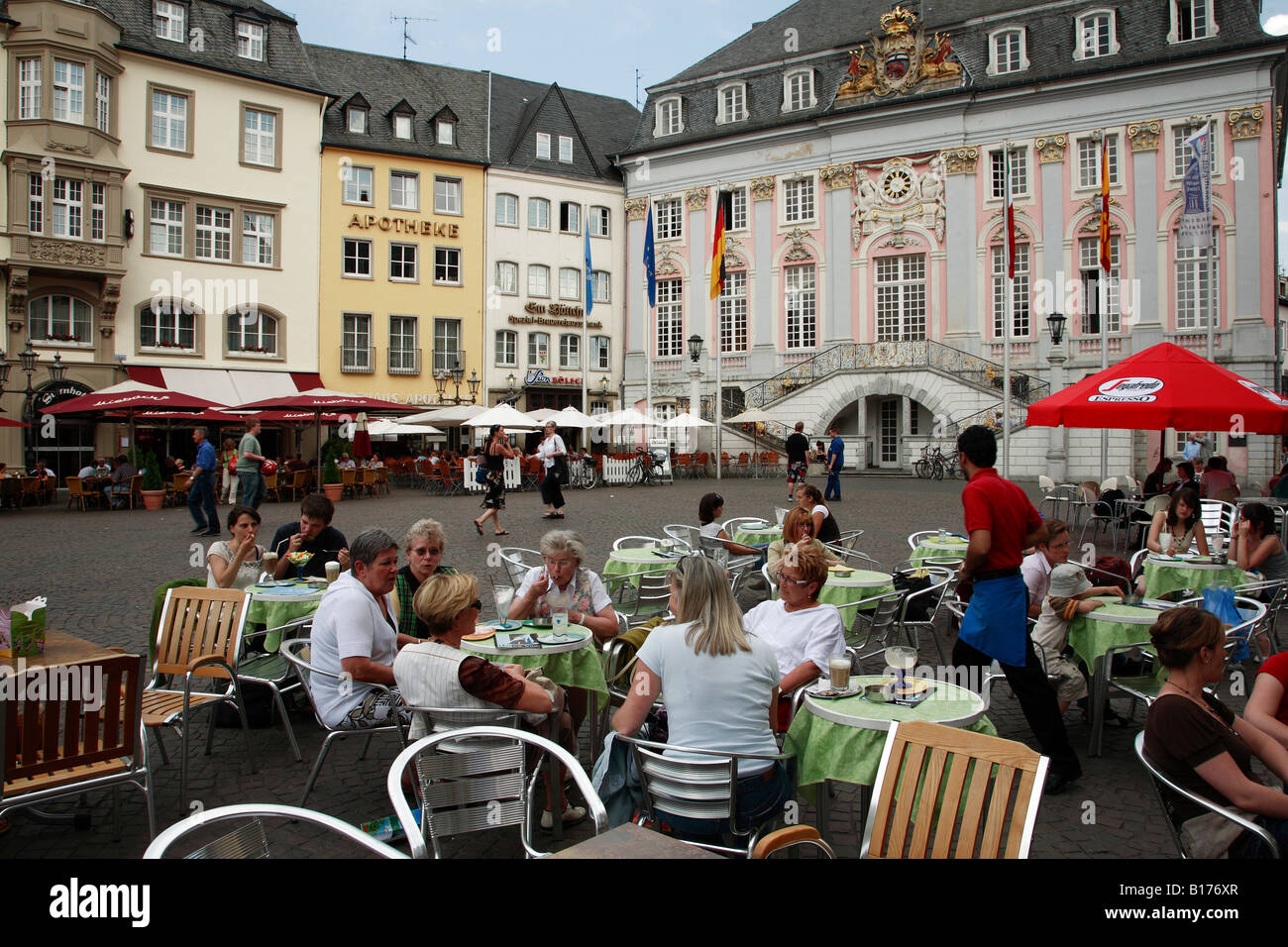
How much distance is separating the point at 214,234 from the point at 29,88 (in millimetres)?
6478

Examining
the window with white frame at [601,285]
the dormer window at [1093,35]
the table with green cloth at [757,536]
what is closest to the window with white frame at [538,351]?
the window with white frame at [601,285]

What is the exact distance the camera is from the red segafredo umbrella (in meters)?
10.1

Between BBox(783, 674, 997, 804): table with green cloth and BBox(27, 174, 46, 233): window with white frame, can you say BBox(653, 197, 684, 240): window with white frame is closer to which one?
BBox(27, 174, 46, 233): window with white frame

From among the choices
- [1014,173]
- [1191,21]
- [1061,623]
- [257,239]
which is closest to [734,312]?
[1014,173]

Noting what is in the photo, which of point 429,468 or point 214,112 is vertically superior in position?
point 214,112

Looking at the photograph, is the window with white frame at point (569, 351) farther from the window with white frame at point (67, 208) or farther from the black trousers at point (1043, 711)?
the black trousers at point (1043, 711)

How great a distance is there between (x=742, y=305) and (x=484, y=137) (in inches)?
503

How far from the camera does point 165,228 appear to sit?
31.2 m

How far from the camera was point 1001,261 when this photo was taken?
34.2 m

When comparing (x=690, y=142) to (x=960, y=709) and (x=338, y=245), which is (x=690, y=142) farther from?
(x=960, y=709)

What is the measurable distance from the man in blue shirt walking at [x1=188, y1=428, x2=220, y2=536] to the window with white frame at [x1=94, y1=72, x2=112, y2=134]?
59.5 feet

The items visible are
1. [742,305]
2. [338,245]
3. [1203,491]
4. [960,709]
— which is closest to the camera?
[960,709]

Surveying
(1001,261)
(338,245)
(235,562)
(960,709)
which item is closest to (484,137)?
(338,245)

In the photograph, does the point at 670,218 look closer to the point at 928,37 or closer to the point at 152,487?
the point at 928,37
